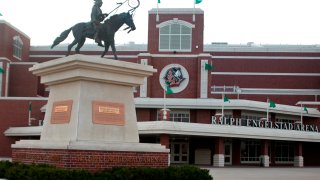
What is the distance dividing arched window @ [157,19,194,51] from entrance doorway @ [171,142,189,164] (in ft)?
40.0

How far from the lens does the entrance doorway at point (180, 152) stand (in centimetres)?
4759

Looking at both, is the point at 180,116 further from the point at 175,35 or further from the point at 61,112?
the point at 61,112

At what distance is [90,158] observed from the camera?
13492mm

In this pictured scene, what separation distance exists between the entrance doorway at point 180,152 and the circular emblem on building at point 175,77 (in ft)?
27.8

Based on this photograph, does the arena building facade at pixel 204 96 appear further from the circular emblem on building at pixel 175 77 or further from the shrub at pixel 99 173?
the shrub at pixel 99 173

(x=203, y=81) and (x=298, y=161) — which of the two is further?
(x=203, y=81)

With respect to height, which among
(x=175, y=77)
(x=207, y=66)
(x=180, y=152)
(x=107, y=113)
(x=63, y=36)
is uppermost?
(x=207, y=66)

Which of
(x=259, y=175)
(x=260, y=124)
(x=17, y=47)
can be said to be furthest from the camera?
(x=17, y=47)

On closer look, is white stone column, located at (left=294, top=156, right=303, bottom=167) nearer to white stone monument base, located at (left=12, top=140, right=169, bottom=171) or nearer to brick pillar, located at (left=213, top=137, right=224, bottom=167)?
brick pillar, located at (left=213, top=137, right=224, bottom=167)

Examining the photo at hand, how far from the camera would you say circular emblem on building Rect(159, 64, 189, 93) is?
179 feet

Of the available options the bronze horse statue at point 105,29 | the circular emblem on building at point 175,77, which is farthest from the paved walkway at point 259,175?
the circular emblem on building at point 175,77

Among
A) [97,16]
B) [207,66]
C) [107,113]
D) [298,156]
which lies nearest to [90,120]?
[107,113]

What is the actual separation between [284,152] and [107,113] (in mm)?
40239

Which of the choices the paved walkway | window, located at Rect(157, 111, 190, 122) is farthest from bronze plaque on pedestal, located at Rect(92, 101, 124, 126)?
window, located at Rect(157, 111, 190, 122)
